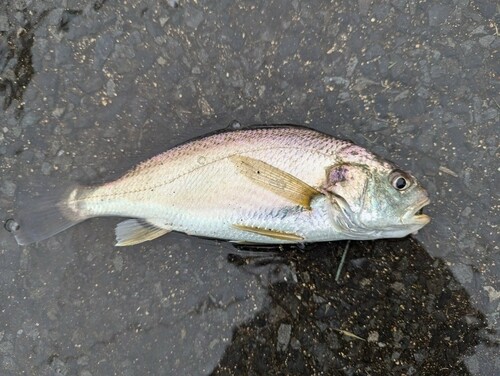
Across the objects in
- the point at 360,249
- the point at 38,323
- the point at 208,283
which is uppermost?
the point at 360,249

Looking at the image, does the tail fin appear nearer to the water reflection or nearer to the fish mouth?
the water reflection

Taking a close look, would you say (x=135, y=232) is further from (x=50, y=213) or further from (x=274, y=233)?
(x=274, y=233)

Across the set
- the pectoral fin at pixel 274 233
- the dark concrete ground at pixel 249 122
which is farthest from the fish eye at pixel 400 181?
the pectoral fin at pixel 274 233

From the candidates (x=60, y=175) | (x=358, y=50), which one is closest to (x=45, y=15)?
(x=60, y=175)

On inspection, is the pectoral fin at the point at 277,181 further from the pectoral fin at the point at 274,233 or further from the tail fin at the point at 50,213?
the tail fin at the point at 50,213

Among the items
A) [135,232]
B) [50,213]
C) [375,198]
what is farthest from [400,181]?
[50,213]

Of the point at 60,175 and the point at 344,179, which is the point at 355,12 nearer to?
the point at 344,179
